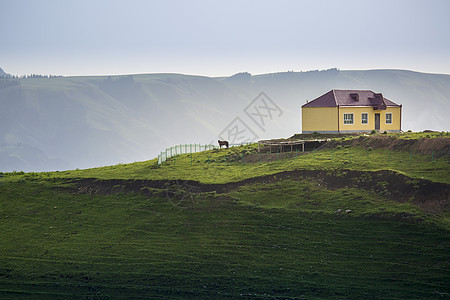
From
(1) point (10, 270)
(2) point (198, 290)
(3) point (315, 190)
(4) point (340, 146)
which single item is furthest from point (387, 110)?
(1) point (10, 270)

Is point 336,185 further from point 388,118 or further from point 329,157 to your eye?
point 388,118

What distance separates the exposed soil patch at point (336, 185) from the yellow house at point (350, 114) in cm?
2135

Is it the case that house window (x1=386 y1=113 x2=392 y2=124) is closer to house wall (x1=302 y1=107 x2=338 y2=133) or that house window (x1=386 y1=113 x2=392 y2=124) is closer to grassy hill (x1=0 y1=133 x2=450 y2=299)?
house wall (x1=302 y1=107 x2=338 y2=133)

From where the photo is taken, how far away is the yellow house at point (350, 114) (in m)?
69.5

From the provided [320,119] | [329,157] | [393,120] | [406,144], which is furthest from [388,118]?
[329,157]

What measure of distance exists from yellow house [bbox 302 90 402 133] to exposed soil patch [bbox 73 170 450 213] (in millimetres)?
21350

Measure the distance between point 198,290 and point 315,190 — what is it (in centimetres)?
1550

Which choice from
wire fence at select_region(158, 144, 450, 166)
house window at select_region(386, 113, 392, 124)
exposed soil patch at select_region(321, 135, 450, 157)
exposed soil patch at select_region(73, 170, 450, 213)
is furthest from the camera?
house window at select_region(386, 113, 392, 124)

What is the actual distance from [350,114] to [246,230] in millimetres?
33547

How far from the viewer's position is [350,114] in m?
69.7

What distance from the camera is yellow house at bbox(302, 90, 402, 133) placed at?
228 feet

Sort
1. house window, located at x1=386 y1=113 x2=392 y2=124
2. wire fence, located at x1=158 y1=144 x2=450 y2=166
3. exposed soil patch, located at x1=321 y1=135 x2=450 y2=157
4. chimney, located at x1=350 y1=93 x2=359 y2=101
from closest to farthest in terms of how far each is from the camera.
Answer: wire fence, located at x1=158 y1=144 x2=450 y2=166 → exposed soil patch, located at x1=321 y1=135 x2=450 y2=157 → house window, located at x1=386 y1=113 x2=392 y2=124 → chimney, located at x1=350 y1=93 x2=359 y2=101

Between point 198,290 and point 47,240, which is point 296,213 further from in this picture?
point 47,240

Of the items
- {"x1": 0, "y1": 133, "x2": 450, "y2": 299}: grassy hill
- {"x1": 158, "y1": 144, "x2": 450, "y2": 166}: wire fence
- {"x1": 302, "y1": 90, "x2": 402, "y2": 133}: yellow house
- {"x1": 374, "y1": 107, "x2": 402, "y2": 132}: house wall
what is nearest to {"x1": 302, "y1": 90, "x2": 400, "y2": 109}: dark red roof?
{"x1": 302, "y1": 90, "x2": 402, "y2": 133}: yellow house
